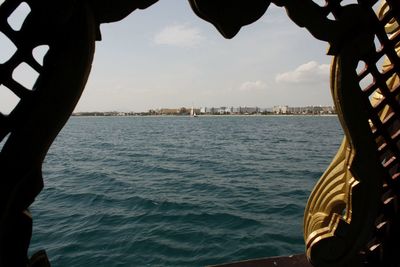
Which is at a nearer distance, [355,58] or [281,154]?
[355,58]

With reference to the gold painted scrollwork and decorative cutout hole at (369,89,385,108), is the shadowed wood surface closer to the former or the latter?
the gold painted scrollwork

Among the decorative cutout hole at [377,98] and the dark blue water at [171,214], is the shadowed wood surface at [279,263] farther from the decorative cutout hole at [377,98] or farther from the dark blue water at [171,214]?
the dark blue water at [171,214]

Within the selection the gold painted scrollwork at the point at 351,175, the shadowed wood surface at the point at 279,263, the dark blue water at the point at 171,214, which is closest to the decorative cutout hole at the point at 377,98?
the gold painted scrollwork at the point at 351,175

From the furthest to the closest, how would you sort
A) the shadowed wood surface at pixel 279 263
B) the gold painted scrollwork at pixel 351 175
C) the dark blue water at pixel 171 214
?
the dark blue water at pixel 171 214, the shadowed wood surface at pixel 279 263, the gold painted scrollwork at pixel 351 175

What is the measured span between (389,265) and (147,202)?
32.9 feet

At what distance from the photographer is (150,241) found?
26.4 ft

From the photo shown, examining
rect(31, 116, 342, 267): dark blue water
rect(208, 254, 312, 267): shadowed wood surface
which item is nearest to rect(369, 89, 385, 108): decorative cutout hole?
rect(208, 254, 312, 267): shadowed wood surface

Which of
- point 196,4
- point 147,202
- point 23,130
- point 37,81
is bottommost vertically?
point 147,202

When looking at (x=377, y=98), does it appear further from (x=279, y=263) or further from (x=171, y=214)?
(x=171, y=214)

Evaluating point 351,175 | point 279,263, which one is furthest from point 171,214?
point 351,175

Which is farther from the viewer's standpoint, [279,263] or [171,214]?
[171,214]

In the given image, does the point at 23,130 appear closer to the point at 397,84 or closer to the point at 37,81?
the point at 37,81

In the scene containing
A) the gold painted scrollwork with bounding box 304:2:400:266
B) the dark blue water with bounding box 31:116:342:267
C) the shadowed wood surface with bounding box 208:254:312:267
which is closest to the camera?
the gold painted scrollwork with bounding box 304:2:400:266

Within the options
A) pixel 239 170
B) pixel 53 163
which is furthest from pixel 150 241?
pixel 53 163
